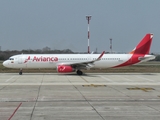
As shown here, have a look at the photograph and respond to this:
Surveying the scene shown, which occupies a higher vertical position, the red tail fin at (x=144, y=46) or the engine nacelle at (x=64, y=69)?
the red tail fin at (x=144, y=46)

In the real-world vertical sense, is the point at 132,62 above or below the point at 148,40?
below

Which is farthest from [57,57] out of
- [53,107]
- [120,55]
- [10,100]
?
[53,107]

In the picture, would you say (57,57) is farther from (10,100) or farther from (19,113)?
(19,113)

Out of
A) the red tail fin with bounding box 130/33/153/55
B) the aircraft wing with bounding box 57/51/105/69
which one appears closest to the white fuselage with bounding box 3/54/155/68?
the aircraft wing with bounding box 57/51/105/69

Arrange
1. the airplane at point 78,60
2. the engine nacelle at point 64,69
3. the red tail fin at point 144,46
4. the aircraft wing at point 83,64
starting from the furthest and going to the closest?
the red tail fin at point 144,46
the airplane at point 78,60
the aircraft wing at point 83,64
the engine nacelle at point 64,69

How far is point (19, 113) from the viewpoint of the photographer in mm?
11203

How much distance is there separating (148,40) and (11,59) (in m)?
19.0

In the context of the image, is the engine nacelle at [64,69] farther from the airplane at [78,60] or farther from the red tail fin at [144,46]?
the red tail fin at [144,46]

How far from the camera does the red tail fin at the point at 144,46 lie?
3966 centimetres

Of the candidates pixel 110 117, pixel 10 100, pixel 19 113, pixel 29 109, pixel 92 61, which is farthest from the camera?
pixel 92 61

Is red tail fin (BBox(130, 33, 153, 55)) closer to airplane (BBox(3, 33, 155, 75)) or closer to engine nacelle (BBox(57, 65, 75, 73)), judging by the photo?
airplane (BBox(3, 33, 155, 75))

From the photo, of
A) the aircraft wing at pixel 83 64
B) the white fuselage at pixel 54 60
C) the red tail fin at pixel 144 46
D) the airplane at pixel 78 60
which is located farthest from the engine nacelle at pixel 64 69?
the red tail fin at pixel 144 46

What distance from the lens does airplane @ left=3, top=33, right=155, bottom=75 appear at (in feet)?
124

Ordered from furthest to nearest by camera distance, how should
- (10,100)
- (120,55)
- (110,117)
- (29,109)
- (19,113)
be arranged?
(120,55), (10,100), (29,109), (19,113), (110,117)
